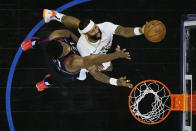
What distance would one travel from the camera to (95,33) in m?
2.28

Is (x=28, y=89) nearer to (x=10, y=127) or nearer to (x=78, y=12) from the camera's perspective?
(x=10, y=127)

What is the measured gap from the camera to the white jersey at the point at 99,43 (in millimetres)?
2387

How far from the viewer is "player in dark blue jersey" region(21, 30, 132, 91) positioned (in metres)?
2.08

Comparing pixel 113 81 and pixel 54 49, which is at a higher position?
pixel 54 49

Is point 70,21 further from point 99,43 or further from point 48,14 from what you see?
point 99,43

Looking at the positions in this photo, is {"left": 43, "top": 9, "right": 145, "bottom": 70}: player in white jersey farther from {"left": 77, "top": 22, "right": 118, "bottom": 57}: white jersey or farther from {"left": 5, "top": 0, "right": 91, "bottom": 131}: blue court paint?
{"left": 5, "top": 0, "right": 91, "bottom": 131}: blue court paint

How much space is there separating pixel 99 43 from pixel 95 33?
0.15 meters

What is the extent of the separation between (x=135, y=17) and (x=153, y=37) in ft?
2.11

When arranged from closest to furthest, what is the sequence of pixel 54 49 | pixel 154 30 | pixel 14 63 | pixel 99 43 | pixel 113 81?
1. pixel 54 49
2. pixel 154 30
3. pixel 99 43
4. pixel 113 81
5. pixel 14 63

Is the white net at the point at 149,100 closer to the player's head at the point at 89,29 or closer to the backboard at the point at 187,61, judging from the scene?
the backboard at the point at 187,61

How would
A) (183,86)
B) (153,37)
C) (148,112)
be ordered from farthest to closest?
(148,112), (183,86), (153,37)

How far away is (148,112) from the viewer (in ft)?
8.86

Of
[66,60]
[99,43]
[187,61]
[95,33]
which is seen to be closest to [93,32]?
[95,33]

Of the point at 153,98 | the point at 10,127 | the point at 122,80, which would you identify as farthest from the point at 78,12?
the point at 10,127
